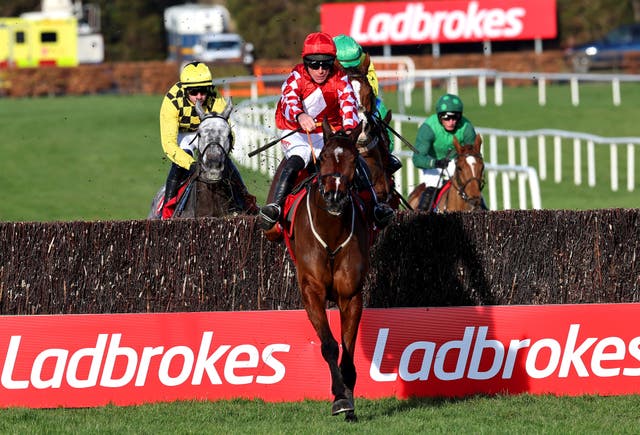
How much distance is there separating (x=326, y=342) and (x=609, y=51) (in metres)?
35.4

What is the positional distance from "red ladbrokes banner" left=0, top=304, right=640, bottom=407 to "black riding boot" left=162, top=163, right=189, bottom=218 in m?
2.62

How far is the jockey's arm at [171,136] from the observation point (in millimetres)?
11859

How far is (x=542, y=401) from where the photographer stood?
9.22 m

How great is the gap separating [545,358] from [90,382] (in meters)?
3.08

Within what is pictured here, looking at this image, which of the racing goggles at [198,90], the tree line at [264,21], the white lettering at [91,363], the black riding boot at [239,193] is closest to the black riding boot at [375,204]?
the white lettering at [91,363]

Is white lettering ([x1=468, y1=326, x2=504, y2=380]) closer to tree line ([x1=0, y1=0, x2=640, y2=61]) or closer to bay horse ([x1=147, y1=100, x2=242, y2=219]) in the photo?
bay horse ([x1=147, y1=100, x2=242, y2=219])

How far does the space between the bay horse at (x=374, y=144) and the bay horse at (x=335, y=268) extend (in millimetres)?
2047

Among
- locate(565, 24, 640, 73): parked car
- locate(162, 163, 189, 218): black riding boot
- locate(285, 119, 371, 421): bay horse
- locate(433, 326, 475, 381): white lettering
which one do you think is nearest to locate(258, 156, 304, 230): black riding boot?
locate(285, 119, 371, 421): bay horse

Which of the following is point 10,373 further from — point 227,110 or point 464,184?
point 464,184

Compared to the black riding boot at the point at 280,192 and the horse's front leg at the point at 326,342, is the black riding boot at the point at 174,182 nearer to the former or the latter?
the black riding boot at the point at 280,192

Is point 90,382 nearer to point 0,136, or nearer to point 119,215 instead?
point 119,215

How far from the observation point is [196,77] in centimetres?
1186

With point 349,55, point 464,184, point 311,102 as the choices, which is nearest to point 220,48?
point 464,184

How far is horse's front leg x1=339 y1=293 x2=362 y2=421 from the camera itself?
8594mm
